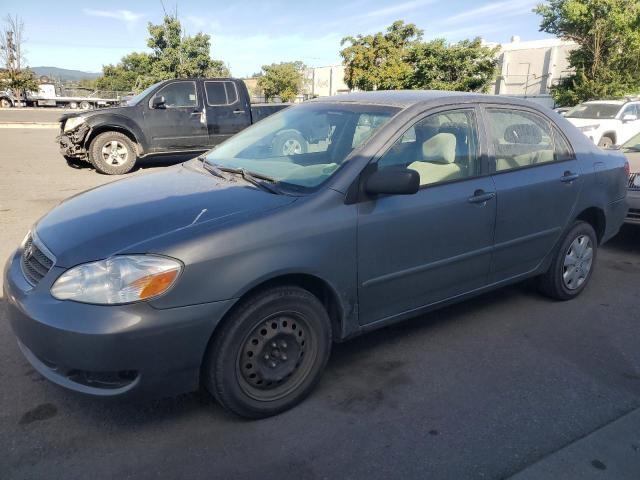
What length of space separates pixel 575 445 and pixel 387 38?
28.1 metres

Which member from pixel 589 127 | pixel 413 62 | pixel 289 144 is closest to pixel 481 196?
pixel 289 144

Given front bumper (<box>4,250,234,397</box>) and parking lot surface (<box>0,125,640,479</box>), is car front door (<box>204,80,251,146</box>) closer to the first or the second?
parking lot surface (<box>0,125,640,479</box>)

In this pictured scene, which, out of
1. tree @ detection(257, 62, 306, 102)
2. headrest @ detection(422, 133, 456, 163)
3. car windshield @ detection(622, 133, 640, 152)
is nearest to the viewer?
headrest @ detection(422, 133, 456, 163)

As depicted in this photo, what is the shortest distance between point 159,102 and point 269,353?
Answer: 8.82 metres

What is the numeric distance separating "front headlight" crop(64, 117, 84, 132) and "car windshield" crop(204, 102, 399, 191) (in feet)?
22.2

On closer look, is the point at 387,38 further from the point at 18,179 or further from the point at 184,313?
the point at 184,313

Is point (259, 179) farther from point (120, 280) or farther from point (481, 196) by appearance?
point (481, 196)

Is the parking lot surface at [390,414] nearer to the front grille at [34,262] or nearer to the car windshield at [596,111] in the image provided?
the front grille at [34,262]

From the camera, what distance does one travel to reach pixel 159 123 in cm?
1026

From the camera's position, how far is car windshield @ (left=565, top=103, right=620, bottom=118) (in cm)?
1406

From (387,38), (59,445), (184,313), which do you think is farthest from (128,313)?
(387,38)

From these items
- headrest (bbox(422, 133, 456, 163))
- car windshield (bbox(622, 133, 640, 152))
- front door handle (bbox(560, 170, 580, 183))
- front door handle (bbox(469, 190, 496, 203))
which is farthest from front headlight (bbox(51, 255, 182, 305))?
car windshield (bbox(622, 133, 640, 152))

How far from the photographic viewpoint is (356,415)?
108 inches

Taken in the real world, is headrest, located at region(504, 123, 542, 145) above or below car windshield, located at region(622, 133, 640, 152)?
above
